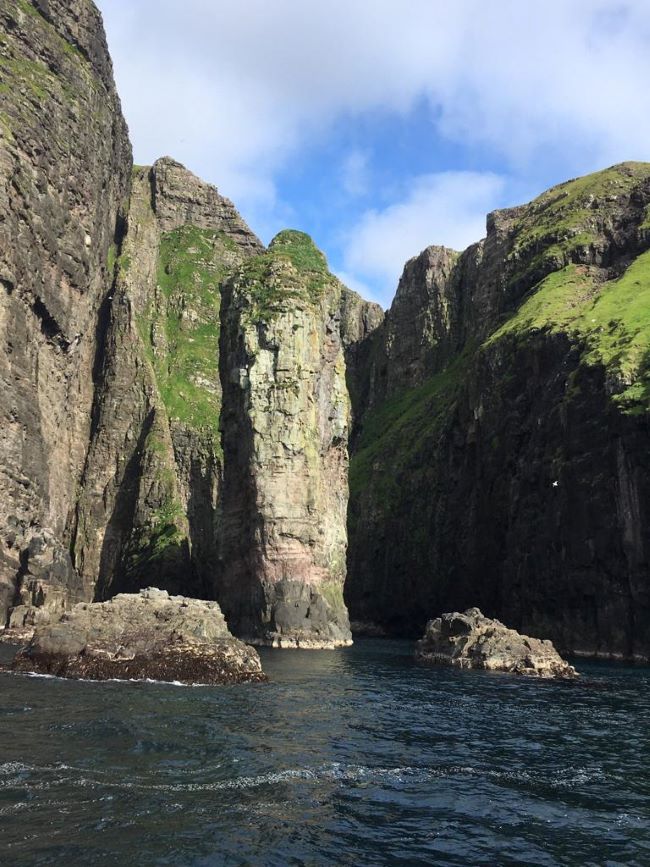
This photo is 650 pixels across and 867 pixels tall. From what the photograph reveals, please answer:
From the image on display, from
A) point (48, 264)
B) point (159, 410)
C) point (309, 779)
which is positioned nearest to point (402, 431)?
point (159, 410)

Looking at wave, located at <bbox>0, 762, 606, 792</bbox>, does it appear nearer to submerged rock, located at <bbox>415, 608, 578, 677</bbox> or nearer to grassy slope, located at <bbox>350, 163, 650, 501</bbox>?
submerged rock, located at <bbox>415, 608, 578, 677</bbox>

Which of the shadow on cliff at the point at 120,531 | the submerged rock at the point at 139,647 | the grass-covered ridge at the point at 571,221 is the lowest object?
the submerged rock at the point at 139,647

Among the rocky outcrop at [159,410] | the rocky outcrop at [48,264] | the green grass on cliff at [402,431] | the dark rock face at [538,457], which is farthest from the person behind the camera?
the green grass on cliff at [402,431]

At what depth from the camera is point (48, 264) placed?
90.8m

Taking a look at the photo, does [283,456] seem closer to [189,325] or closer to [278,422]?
[278,422]

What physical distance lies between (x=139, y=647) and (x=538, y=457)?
64887mm

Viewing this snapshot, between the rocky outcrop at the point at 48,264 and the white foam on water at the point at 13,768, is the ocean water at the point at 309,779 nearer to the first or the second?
the white foam on water at the point at 13,768

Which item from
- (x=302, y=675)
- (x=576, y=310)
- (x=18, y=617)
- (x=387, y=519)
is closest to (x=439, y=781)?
(x=302, y=675)

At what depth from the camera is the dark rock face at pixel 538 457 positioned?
266 ft

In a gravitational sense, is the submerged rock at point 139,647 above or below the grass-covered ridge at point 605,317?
below

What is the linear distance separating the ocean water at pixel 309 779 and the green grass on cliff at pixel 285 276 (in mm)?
57537

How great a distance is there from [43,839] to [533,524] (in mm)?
84472

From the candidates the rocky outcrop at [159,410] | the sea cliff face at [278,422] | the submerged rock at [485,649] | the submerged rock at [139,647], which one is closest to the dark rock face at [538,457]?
the sea cliff face at [278,422]

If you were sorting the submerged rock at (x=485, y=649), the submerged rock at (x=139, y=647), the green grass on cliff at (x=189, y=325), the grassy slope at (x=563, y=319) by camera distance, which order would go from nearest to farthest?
the submerged rock at (x=139, y=647) < the submerged rock at (x=485, y=649) < the grassy slope at (x=563, y=319) < the green grass on cliff at (x=189, y=325)
